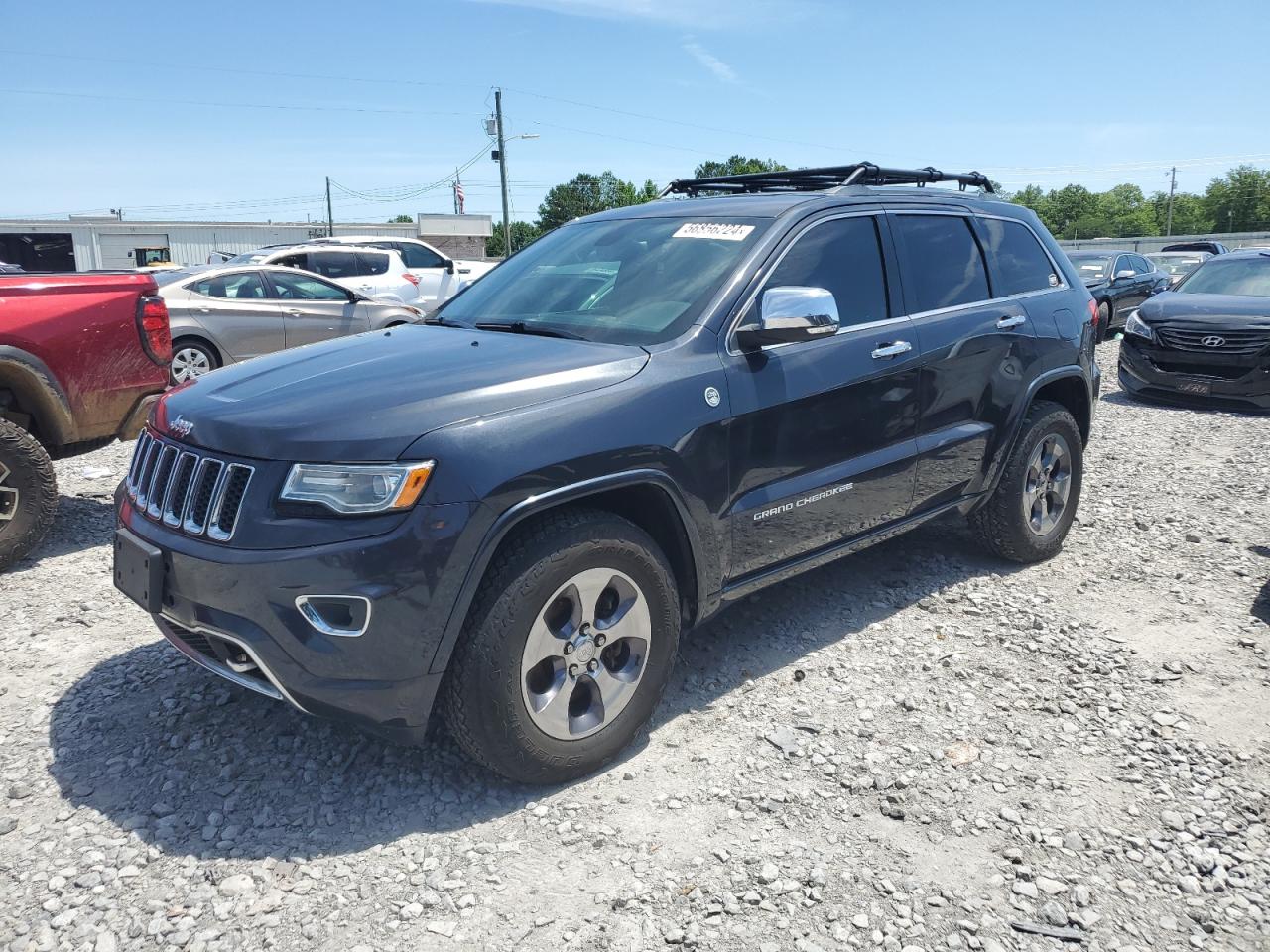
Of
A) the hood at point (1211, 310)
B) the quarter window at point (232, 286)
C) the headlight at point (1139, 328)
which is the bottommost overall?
the headlight at point (1139, 328)

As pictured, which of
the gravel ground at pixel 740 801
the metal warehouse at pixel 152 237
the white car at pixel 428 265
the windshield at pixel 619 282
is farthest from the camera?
the metal warehouse at pixel 152 237

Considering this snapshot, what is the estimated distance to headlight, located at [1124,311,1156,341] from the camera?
10.4m

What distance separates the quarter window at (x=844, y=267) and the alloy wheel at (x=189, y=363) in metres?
8.16

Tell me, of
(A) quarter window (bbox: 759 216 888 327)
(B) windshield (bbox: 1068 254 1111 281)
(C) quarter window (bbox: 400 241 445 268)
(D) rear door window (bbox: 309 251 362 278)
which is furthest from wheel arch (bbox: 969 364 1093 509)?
(C) quarter window (bbox: 400 241 445 268)

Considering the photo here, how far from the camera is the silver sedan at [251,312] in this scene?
1045 centimetres

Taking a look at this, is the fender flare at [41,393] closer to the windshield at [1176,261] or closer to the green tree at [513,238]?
the windshield at [1176,261]

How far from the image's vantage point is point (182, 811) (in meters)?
3.04

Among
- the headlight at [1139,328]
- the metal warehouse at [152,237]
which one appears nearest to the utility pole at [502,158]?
the metal warehouse at [152,237]

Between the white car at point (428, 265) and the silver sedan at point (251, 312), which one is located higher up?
the white car at point (428, 265)

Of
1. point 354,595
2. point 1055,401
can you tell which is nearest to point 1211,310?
point 1055,401

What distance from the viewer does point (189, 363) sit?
412 inches

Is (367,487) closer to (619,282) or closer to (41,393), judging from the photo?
(619,282)

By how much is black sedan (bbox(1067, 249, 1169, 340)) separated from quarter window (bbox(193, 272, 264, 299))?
41.0ft

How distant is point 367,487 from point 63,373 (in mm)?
3451
